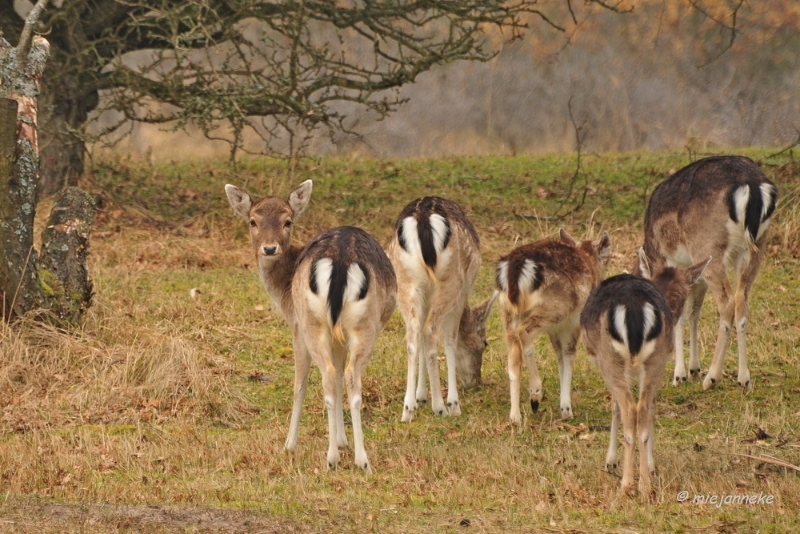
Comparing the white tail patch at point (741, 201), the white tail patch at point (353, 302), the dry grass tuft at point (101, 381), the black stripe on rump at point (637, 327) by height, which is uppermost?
the white tail patch at point (741, 201)

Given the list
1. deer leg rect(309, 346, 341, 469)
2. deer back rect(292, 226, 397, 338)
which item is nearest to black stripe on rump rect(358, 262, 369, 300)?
deer back rect(292, 226, 397, 338)

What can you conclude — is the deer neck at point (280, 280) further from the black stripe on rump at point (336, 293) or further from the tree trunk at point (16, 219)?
the tree trunk at point (16, 219)

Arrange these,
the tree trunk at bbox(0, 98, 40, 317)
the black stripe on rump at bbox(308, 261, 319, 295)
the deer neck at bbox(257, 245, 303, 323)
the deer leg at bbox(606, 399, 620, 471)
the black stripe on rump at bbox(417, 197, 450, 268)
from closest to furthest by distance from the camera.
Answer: the deer leg at bbox(606, 399, 620, 471)
the black stripe on rump at bbox(308, 261, 319, 295)
the deer neck at bbox(257, 245, 303, 323)
the black stripe on rump at bbox(417, 197, 450, 268)
the tree trunk at bbox(0, 98, 40, 317)

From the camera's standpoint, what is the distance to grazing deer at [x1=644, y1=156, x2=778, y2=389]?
9.73m

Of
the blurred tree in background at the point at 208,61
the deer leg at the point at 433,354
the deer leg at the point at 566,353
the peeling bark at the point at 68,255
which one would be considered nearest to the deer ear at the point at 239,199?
the deer leg at the point at 433,354

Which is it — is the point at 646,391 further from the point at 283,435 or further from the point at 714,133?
the point at 714,133

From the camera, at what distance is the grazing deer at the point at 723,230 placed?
9.73 m

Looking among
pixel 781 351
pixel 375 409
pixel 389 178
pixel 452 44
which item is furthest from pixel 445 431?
pixel 389 178

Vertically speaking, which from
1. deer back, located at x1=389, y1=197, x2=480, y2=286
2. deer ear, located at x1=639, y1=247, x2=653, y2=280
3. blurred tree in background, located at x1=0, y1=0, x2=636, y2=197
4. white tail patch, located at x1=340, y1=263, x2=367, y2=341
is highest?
blurred tree in background, located at x1=0, y1=0, x2=636, y2=197

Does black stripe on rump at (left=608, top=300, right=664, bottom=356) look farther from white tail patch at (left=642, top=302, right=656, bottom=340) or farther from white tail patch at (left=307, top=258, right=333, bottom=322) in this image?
white tail patch at (left=307, top=258, right=333, bottom=322)

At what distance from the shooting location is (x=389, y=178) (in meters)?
18.8

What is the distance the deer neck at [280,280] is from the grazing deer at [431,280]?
1170 millimetres

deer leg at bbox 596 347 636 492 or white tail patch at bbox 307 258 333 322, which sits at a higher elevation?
white tail patch at bbox 307 258 333 322

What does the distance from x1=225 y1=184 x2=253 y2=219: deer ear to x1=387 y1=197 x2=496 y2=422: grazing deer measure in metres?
1.31
